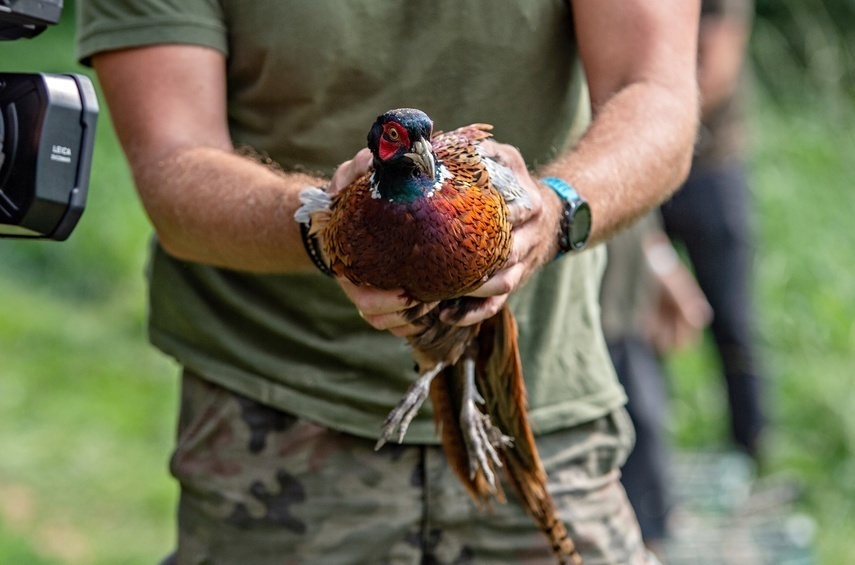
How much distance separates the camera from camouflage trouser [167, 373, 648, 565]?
2.59m

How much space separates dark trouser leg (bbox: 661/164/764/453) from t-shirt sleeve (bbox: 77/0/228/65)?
3.68 metres

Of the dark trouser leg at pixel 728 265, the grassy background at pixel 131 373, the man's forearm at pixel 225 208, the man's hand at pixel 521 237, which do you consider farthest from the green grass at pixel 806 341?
the man's forearm at pixel 225 208

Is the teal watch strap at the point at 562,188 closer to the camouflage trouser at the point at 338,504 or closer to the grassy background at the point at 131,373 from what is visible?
the camouflage trouser at the point at 338,504

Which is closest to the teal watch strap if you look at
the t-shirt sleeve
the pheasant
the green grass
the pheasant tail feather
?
the pheasant

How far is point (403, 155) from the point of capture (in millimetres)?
1949

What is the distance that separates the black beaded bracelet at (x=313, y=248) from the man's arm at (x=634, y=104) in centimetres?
47

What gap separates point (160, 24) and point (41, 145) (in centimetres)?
64

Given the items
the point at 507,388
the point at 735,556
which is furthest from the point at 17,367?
the point at 507,388

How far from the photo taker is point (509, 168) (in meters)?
2.19

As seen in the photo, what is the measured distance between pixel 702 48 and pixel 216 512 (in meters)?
3.81

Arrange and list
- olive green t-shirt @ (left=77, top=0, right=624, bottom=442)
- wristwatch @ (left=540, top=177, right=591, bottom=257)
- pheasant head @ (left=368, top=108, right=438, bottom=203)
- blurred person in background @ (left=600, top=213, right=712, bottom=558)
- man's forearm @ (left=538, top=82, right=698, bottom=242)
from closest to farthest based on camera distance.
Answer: pheasant head @ (left=368, top=108, right=438, bottom=203) → wristwatch @ (left=540, top=177, right=591, bottom=257) → man's forearm @ (left=538, top=82, right=698, bottom=242) → olive green t-shirt @ (left=77, top=0, right=624, bottom=442) → blurred person in background @ (left=600, top=213, right=712, bottom=558)

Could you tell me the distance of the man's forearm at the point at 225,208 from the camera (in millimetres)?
2305

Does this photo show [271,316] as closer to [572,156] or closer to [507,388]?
[507,388]

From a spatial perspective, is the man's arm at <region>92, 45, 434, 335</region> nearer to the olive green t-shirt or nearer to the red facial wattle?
the olive green t-shirt
